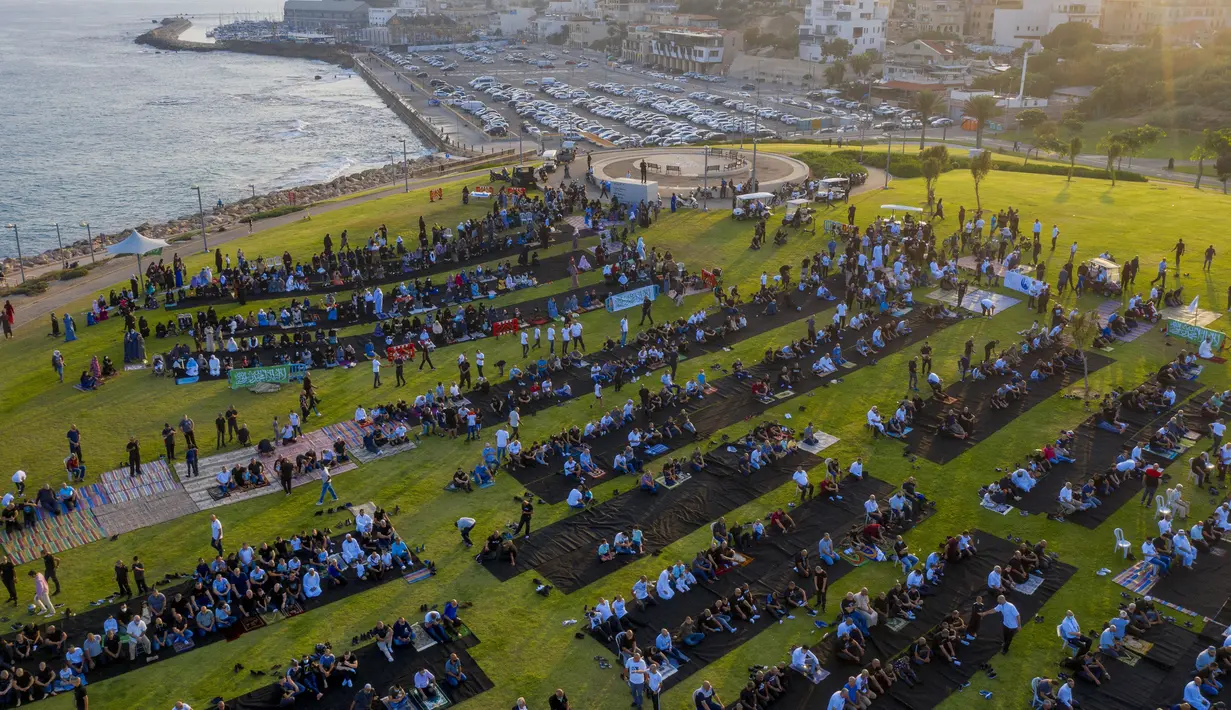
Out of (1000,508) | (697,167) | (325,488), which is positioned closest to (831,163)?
(697,167)

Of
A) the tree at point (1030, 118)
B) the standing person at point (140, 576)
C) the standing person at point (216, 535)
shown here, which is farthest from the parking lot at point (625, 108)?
the standing person at point (140, 576)

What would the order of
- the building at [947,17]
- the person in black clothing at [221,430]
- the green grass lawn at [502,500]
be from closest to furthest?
the green grass lawn at [502,500]
the person in black clothing at [221,430]
the building at [947,17]

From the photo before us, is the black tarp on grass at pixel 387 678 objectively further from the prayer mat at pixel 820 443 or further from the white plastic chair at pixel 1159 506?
the white plastic chair at pixel 1159 506

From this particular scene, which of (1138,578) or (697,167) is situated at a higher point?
(697,167)

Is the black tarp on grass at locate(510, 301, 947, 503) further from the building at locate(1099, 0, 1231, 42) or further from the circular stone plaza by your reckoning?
the building at locate(1099, 0, 1231, 42)

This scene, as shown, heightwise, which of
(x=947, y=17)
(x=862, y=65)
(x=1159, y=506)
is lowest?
(x=1159, y=506)

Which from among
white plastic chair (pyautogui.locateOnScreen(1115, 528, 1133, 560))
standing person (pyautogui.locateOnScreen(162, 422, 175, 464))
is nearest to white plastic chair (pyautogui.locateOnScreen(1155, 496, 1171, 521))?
white plastic chair (pyautogui.locateOnScreen(1115, 528, 1133, 560))

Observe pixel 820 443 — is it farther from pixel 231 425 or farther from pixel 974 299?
pixel 231 425
